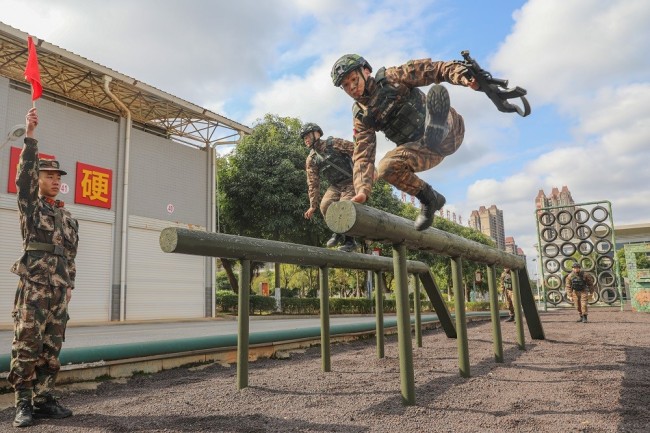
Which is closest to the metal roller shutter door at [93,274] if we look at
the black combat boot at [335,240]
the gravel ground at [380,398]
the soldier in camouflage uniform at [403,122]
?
the gravel ground at [380,398]

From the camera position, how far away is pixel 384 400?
12.4 ft

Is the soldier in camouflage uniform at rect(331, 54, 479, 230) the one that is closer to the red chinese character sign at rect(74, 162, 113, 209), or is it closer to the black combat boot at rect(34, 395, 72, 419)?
the black combat boot at rect(34, 395, 72, 419)

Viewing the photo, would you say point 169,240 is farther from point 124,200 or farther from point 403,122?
point 124,200

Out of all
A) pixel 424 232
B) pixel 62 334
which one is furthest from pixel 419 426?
pixel 62 334

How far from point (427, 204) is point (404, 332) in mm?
1046

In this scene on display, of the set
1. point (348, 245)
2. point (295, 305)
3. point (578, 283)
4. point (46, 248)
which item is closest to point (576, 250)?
point (578, 283)

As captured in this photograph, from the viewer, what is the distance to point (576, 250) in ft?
60.2

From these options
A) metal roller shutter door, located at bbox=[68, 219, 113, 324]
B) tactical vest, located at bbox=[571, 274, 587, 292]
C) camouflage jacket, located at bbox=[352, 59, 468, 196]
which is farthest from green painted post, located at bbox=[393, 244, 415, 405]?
metal roller shutter door, located at bbox=[68, 219, 113, 324]

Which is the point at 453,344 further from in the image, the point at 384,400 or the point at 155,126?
the point at 155,126

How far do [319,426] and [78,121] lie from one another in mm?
16845

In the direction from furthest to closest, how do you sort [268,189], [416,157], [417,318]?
1. [268,189]
2. [417,318]
3. [416,157]

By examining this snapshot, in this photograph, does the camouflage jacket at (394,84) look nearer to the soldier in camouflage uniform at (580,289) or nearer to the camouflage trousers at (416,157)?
the camouflage trousers at (416,157)

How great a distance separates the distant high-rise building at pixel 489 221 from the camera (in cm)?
16988

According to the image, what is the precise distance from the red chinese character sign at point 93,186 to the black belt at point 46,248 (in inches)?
548
